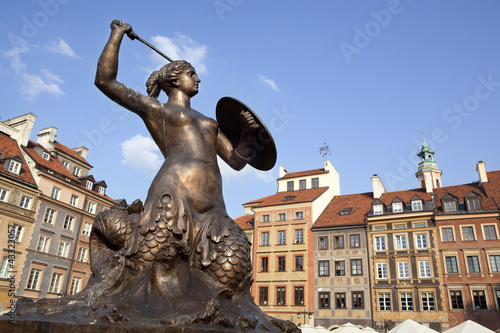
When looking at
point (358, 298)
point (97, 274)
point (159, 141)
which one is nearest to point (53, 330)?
point (97, 274)

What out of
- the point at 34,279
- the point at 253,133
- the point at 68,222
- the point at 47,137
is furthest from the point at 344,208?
the point at 253,133

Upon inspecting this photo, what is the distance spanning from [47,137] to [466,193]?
38.8 m

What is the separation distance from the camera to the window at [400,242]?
31.6 metres

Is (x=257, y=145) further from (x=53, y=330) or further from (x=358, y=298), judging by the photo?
(x=358, y=298)

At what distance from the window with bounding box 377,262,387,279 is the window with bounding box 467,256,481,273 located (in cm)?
603

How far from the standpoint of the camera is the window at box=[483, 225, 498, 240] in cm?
2898

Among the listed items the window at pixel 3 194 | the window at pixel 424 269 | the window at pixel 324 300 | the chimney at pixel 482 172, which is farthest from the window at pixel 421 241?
the window at pixel 3 194

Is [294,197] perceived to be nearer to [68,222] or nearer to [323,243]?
[323,243]

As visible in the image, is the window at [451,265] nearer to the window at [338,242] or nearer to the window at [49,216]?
the window at [338,242]

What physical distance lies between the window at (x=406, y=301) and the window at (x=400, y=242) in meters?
3.67

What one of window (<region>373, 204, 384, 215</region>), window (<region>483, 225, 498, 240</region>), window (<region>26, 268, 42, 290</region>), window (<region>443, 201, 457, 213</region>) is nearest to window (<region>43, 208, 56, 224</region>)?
window (<region>26, 268, 42, 290</region>)

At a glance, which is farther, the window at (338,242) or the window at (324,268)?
the window at (338,242)

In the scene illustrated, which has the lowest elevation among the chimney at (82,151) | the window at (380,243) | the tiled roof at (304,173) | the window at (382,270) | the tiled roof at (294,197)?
the window at (382,270)

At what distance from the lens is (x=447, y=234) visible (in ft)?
99.9
